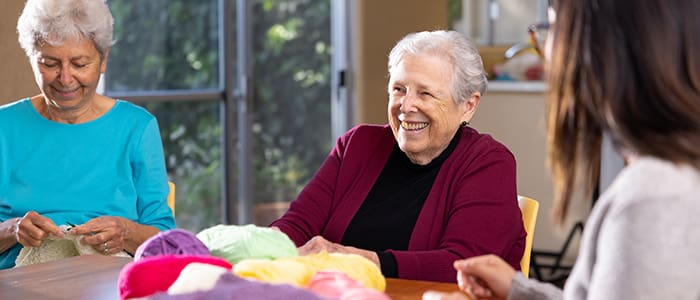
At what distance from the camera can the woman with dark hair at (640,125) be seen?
3.51 ft

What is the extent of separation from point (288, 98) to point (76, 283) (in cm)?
347

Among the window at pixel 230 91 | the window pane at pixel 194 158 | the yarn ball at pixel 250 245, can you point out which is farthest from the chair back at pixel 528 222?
the window pane at pixel 194 158

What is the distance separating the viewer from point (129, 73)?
4375 mm

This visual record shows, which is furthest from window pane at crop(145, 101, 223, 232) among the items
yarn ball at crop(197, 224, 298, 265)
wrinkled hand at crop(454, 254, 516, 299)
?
wrinkled hand at crop(454, 254, 516, 299)

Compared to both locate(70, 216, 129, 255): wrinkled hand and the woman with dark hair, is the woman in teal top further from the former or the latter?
the woman with dark hair

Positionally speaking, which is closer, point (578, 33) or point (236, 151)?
point (578, 33)

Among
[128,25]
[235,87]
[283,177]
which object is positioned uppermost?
[128,25]

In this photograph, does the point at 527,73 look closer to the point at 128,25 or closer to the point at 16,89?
the point at 128,25

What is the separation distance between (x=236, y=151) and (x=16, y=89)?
1.95 m

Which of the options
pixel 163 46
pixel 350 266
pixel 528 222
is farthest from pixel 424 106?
pixel 163 46

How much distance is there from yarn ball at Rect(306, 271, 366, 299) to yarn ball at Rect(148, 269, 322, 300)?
4 centimetres

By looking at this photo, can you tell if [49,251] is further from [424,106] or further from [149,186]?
[424,106]

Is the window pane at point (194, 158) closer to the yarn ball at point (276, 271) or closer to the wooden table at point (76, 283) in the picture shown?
the wooden table at point (76, 283)

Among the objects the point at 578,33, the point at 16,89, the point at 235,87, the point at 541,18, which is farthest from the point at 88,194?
the point at 541,18
